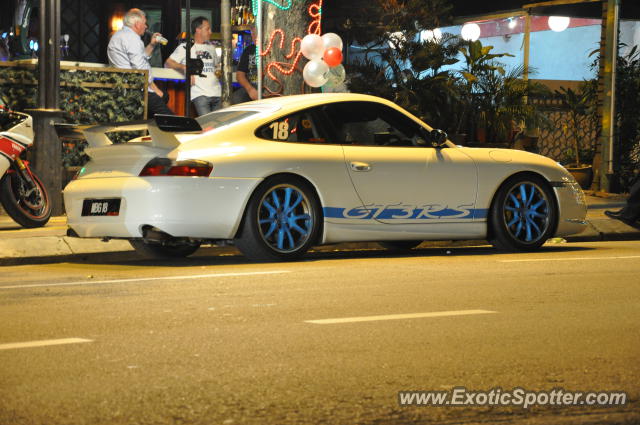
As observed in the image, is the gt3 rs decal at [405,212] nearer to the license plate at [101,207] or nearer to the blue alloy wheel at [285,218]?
the blue alloy wheel at [285,218]

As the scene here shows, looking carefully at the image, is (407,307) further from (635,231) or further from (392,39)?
(392,39)

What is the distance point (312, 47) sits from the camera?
16.9 metres

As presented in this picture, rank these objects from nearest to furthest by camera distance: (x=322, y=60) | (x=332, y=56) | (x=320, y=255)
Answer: (x=320, y=255) → (x=322, y=60) → (x=332, y=56)

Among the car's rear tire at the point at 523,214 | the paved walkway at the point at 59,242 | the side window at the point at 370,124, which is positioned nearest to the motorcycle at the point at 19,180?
the paved walkway at the point at 59,242

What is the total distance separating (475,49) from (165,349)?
1837cm

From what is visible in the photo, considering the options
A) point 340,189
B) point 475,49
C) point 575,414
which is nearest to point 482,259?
point 340,189

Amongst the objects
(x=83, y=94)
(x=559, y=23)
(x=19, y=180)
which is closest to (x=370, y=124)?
(x=19, y=180)

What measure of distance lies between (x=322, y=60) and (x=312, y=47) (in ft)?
3.87

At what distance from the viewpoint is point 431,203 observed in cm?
1091

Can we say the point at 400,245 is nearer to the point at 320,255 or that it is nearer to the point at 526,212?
the point at 320,255

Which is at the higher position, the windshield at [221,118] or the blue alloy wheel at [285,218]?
the windshield at [221,118]

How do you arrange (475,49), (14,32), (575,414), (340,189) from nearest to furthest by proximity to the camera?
1. (575,414)
2. (340,189)
3. (475,49)
4. (14,32)

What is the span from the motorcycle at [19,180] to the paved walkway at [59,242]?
174mm

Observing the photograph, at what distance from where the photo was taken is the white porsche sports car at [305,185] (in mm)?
9789
